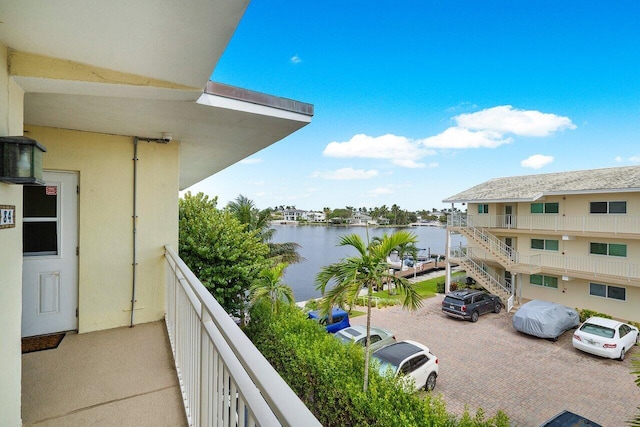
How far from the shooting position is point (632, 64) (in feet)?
72.3

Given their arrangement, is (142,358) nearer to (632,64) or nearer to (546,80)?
(546,80)

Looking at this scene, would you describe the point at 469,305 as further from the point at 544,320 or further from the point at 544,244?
the point at 544,244

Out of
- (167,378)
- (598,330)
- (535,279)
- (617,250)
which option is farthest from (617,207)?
(167,378)

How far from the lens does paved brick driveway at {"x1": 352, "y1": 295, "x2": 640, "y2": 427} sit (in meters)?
7.49

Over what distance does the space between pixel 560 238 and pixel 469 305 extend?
6126mm

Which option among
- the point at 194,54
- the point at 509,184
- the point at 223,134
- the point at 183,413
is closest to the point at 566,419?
the point at 183,413

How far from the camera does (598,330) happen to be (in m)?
10.3

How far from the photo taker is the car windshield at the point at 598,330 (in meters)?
10.0

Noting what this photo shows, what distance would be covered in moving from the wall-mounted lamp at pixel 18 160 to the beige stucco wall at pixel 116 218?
223 cm

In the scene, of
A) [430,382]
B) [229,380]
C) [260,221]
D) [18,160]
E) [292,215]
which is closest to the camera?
[229,380]

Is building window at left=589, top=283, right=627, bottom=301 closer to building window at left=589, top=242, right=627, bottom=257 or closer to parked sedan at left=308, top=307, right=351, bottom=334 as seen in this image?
building window at left=589, top=242, right=627, bottom=257

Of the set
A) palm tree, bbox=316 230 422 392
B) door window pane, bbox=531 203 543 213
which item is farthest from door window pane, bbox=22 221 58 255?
door window pane, bbox=531 203 543 213

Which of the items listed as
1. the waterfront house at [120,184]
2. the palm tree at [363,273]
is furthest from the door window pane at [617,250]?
the waterfront house at [120,184]

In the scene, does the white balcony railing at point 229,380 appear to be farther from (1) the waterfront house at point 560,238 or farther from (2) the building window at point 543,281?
(2) the building window at point 543,281
